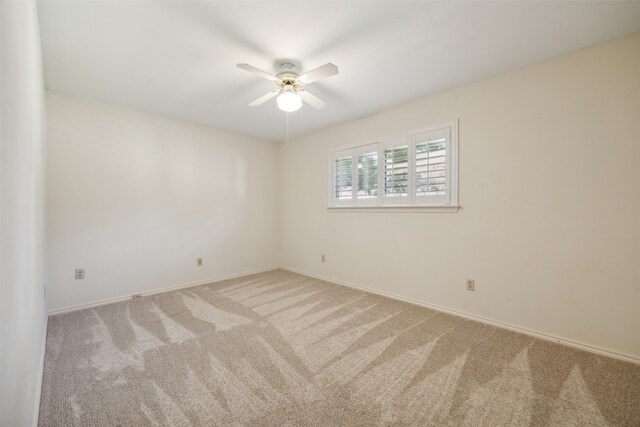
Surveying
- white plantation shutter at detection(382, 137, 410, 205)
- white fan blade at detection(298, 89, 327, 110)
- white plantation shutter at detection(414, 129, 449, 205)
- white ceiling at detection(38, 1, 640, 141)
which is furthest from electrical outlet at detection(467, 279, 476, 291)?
white fan blade at detection(298, 89, 327, 110)

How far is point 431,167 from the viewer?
114 inches

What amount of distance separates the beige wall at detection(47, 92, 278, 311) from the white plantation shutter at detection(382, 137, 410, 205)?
90.6 inches

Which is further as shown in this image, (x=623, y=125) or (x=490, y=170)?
(x=490, y=170)

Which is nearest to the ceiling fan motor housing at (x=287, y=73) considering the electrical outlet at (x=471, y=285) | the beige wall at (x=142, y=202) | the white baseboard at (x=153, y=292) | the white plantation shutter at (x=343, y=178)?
the white plantation shutter at (x=343, y=178)

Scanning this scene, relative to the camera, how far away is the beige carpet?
1.42 metres

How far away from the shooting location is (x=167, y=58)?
2.17 m

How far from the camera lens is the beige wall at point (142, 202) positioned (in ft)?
9.17

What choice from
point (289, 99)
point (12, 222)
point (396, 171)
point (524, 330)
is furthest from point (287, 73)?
point (524, 330)

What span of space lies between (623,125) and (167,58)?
3562 mm

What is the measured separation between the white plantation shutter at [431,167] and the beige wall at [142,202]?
2.72m

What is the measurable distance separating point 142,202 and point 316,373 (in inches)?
118

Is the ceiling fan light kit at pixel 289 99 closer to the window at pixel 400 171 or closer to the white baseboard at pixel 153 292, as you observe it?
the window at pixel 400 171

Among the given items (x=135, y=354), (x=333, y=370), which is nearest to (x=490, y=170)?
(x=333, y=370)

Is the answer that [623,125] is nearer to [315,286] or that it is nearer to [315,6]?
[315,6]
